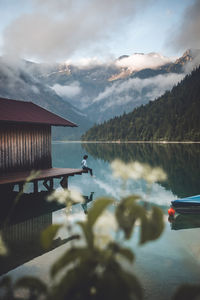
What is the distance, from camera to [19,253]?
29.6 ft

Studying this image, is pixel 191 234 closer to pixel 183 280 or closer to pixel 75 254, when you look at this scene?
pixel 183 280

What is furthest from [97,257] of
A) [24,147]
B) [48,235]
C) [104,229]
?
[24,147]

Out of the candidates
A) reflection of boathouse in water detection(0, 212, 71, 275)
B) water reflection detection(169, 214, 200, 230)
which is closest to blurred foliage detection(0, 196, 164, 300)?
reflection of boathouse in water detection(0, 212, 71, 275)

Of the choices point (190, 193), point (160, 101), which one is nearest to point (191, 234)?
point (190, 193)

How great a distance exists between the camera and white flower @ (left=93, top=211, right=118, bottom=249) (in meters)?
2.36

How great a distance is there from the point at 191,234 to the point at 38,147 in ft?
44.9

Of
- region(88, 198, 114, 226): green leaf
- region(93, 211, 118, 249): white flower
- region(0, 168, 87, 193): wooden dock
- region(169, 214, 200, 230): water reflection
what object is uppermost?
region(88, 198, 114, 226): green leaf

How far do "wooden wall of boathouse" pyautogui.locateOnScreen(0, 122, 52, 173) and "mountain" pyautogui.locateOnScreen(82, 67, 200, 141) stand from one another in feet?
365

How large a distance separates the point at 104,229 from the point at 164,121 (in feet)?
516

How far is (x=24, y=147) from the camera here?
774 inches

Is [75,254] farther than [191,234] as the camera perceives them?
No

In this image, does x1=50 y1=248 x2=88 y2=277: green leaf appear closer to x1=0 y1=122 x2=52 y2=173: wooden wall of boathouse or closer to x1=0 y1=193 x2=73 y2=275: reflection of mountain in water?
x1=0 y1=193 x2=73 y2=275: reflection of mountain in water

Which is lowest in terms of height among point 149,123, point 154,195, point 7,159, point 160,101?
point 154,195

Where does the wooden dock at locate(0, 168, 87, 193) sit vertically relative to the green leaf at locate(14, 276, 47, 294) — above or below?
Answer: below
